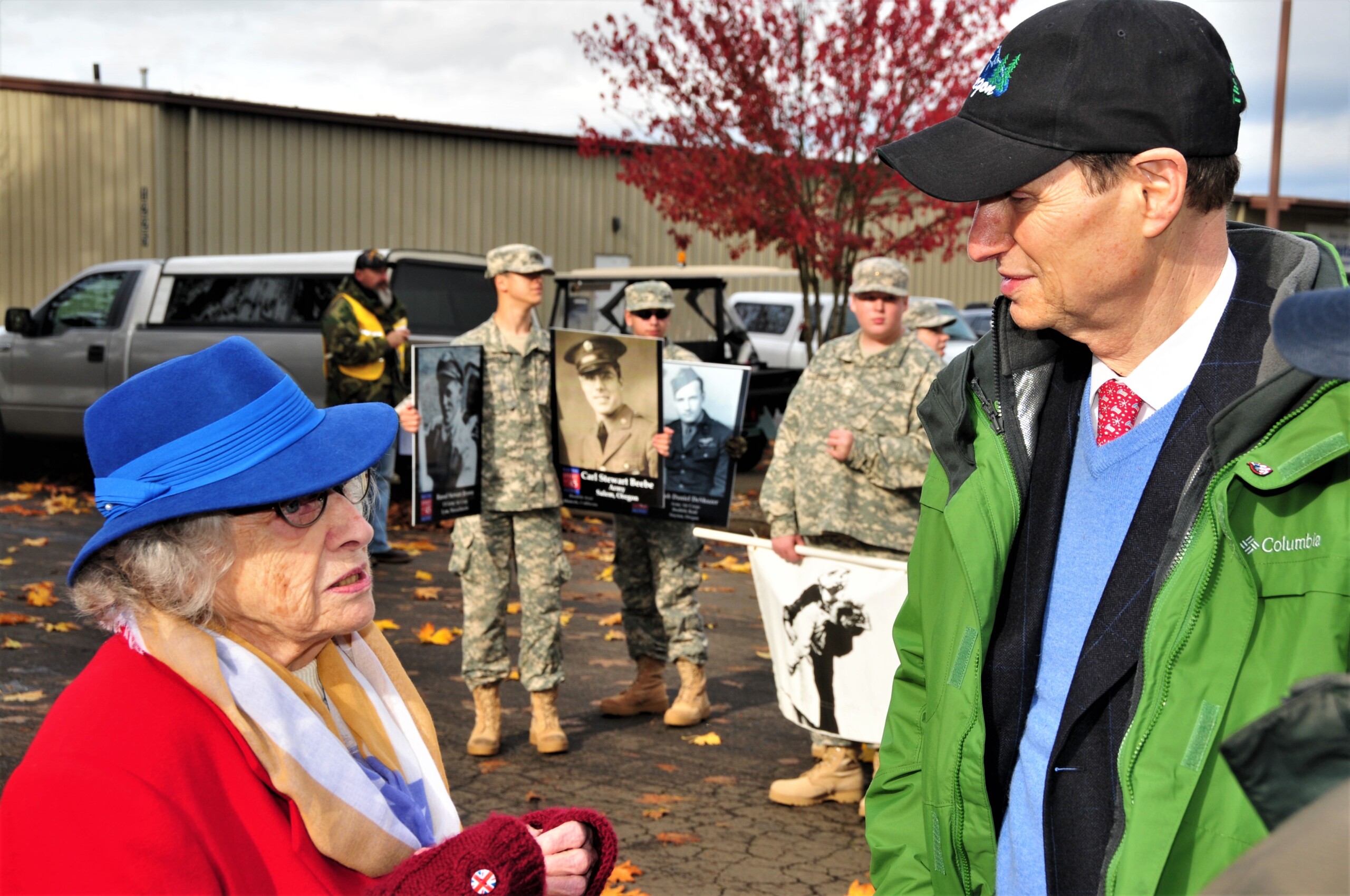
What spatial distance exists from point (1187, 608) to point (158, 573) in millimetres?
1546

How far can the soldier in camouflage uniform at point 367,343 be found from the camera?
997 cm

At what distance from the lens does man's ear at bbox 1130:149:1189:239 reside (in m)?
1.72

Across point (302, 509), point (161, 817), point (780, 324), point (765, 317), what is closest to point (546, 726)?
point (302, 509)

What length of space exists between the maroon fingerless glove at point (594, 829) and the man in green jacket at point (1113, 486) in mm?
508

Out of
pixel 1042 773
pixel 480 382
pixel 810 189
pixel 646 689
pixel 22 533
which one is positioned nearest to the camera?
pixel 1042 773

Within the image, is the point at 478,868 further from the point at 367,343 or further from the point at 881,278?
the point at 367,343

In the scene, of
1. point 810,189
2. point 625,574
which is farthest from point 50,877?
point 810,189

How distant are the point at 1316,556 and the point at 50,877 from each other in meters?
1.68

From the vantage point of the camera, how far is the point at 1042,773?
1.83 metres

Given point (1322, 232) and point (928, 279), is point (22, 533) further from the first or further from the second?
point (1322, 232)

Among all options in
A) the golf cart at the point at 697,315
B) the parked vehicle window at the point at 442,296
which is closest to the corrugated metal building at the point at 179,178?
the golf cart at the point at 697,315

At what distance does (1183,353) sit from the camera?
72.6 inches

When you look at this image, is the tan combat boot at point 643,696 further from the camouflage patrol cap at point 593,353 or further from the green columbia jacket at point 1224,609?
the green columbia jacket at point 1224,609

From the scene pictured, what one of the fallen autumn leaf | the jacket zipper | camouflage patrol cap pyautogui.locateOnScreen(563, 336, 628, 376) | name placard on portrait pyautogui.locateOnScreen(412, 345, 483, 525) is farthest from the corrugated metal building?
the jacket zipper
